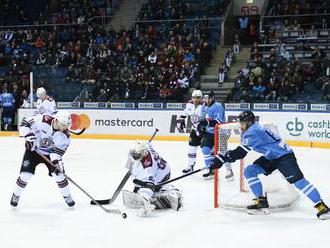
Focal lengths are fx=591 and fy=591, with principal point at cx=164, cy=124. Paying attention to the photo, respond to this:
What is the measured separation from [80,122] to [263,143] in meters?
8.88

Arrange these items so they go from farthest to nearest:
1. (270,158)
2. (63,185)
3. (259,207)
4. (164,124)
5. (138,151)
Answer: (164,124), (63,185), (259,207), (270,158), (138,151)

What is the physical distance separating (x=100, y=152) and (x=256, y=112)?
348 centimetres

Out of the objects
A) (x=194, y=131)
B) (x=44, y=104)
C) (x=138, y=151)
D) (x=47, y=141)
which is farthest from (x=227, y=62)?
(x=138, y=151)

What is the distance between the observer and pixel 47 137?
5.77 metres

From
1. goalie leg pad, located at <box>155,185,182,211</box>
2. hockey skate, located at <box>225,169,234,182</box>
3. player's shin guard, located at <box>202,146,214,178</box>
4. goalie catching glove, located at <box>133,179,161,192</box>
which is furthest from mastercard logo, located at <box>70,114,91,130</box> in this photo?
goalie catching glove, located at <box>133,179,161,192</box>

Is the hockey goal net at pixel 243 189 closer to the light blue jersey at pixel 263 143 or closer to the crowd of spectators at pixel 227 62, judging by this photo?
the light blue jersey at pixel 263 143

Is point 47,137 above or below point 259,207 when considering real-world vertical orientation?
above

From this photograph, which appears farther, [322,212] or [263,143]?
[263,143]

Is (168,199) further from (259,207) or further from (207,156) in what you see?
(207,156)

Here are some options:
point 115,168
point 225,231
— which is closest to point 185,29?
point 115,168

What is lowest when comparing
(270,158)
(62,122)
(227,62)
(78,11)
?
(270,158)

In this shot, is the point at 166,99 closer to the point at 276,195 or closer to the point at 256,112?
the point at 256,112

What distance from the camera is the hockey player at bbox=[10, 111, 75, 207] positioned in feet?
18.6

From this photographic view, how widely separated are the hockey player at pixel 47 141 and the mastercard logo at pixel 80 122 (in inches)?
313
